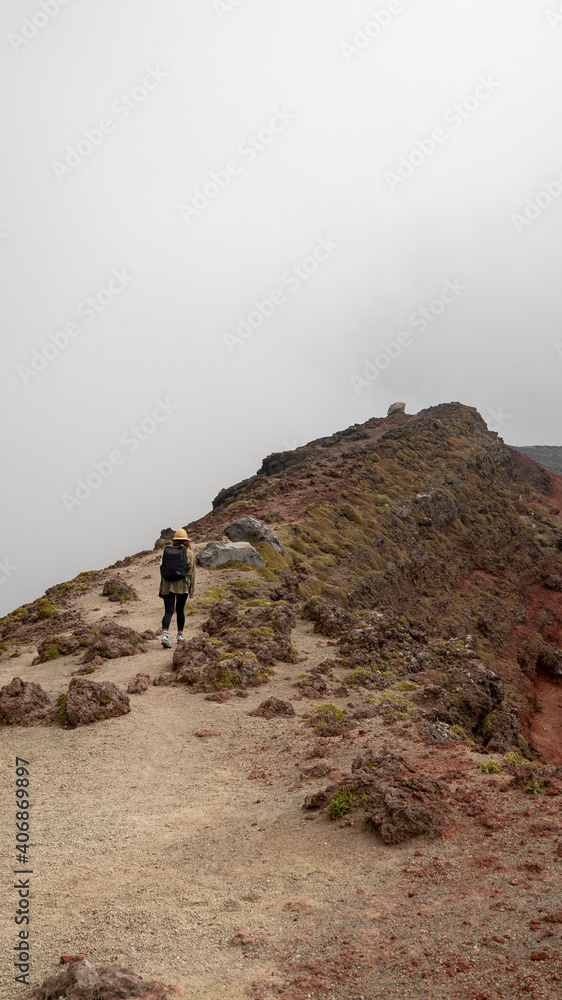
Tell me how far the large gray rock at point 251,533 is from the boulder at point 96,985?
1972 cm

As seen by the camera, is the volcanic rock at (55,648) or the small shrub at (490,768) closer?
the small shrub at (490,768)

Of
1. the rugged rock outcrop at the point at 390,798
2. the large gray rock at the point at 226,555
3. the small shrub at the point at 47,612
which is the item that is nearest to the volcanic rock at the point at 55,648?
the small shrub at the point at 47,612

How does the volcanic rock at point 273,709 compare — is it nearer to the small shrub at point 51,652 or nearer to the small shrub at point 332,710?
the small shrub at point 332,710

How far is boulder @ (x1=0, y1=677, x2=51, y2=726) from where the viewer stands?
11930 millimetres

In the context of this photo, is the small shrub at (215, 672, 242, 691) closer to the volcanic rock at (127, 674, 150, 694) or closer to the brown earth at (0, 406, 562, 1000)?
the brown earth at (0, 406, 562, 1000)

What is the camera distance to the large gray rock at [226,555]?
2242cm

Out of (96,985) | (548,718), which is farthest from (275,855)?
(548,718)

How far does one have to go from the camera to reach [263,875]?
22.0ft

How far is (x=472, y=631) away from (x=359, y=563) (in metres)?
9.61

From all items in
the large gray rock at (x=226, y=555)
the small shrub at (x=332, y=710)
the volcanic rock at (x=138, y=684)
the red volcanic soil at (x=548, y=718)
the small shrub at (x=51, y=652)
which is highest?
the large gray rock at (x=226, y=555)

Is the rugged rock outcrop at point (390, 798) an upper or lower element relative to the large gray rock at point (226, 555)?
lower

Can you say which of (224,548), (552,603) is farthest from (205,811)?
(552,603)

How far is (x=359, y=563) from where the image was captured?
28672 millimetres

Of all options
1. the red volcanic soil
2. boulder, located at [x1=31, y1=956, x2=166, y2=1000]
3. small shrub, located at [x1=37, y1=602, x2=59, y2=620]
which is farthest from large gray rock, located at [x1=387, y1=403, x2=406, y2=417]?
boulder, located at [x1=31, y1=956, x2=166, y2=1000]
